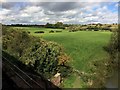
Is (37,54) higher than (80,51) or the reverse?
higher

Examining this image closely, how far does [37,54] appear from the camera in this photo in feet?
85.6

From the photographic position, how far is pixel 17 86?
677cm

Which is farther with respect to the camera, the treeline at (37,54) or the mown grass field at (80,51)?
the mown grass field at (80,51)

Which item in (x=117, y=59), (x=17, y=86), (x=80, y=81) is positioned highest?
(x=17, y=86)

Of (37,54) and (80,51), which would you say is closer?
(37,54)

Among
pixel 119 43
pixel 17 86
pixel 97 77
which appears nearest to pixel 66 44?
pixel 119 43

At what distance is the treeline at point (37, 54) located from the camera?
25594mm

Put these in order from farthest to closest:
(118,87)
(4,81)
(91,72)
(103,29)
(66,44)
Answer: (103,29)
(66,44)
(91,72)
(118,87)
(4,81)

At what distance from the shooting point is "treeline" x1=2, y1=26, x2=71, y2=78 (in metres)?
25.6

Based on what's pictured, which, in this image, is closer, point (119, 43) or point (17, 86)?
point (17, 86)

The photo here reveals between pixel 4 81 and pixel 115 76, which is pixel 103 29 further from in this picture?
pixel 4 81

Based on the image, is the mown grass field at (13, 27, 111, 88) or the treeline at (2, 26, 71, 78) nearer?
the treeline at (2, 26, 71, 78)

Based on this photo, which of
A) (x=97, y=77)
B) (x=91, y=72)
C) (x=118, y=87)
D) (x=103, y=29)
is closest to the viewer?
(x=118, y=87)

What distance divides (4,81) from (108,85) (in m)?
18.7
